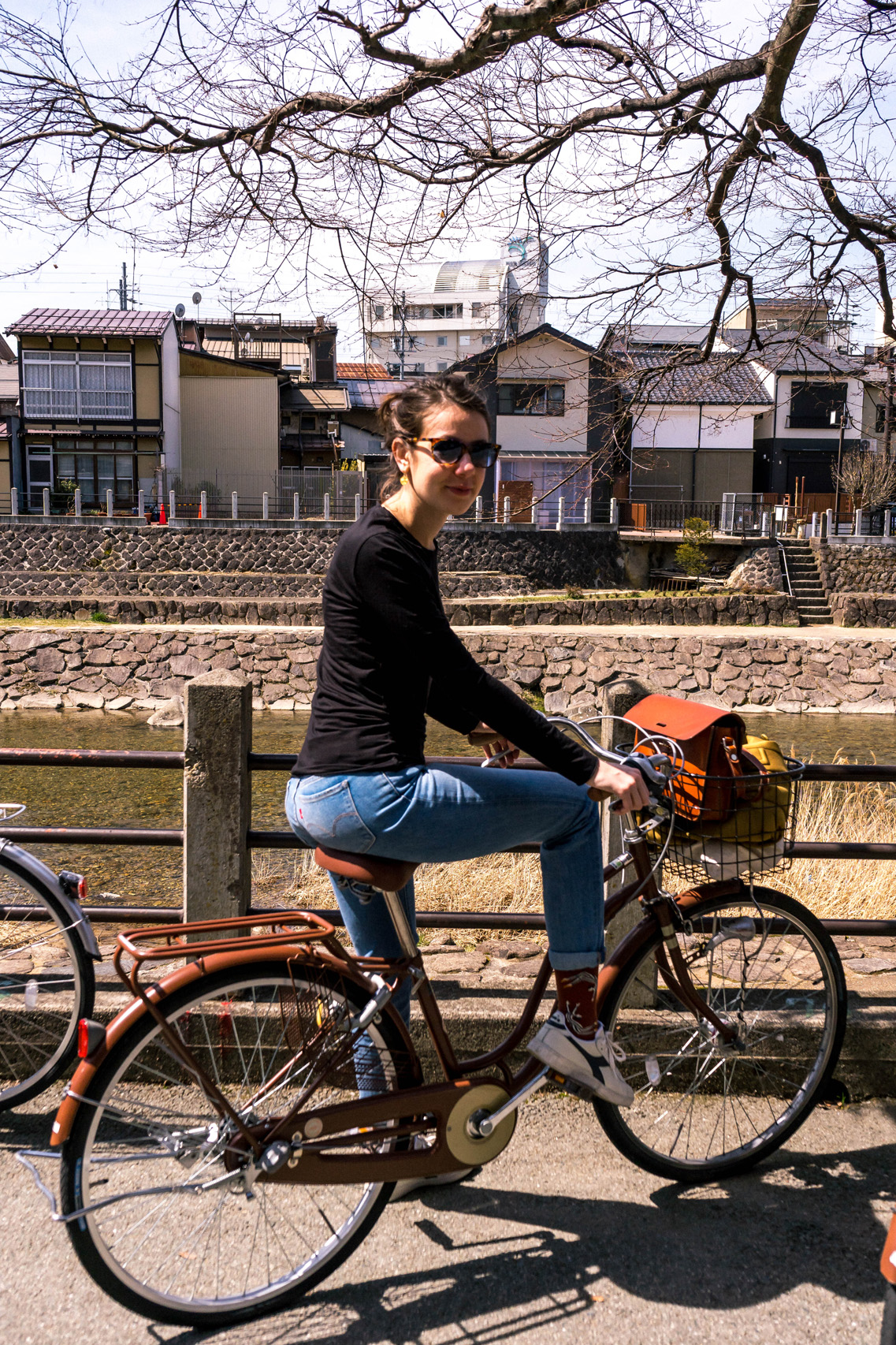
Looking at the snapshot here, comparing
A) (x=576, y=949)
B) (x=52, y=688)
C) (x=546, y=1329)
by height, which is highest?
(x=576, y=949)

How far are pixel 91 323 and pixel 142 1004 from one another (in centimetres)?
4138

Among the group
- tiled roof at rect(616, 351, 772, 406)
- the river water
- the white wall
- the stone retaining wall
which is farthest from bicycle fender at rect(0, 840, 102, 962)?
the stone retaining wall


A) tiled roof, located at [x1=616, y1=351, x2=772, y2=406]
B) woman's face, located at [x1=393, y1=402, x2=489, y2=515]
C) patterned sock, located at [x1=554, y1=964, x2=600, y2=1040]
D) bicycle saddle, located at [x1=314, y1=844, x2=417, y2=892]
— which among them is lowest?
patterned sock, located at [x1=554, y1=964, x2=600, y2=1040]

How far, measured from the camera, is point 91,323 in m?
39.2

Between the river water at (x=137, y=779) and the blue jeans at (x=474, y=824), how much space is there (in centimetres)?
382

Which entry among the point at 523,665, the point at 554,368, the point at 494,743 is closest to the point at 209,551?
the point at 523,665

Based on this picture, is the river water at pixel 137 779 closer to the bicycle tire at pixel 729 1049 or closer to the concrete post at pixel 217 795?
the bicycle tire at pixel 729 1049

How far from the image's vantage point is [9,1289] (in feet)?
7.32

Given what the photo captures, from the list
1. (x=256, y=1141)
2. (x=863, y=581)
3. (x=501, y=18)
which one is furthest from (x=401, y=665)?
(x=863, y=581)

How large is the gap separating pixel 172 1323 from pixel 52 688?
2073 cm

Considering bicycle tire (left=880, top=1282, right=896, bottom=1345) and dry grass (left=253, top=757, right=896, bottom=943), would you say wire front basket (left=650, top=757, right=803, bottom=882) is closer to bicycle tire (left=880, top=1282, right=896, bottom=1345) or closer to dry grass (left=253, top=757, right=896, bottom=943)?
bicycle tire (left=880, top=1282, right=896, bottom=1345)

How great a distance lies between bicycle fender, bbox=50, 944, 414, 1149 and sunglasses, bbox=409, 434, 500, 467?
3.60 ft

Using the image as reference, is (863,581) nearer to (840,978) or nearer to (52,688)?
(52,688)

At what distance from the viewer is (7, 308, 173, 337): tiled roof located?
38.3m
